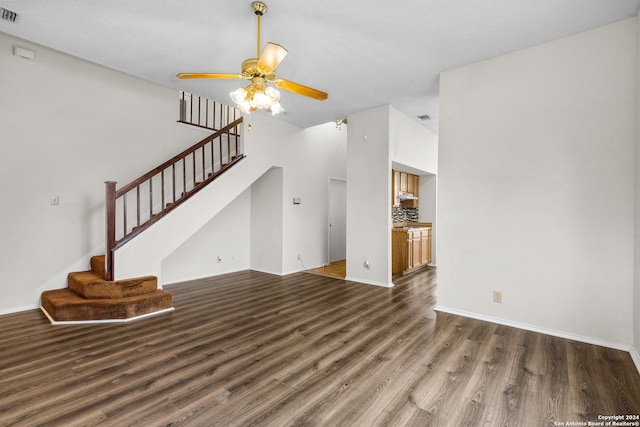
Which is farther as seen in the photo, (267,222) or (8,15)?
(267,222)

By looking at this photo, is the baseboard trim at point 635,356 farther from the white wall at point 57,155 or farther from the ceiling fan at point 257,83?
the white wall at point 57,155

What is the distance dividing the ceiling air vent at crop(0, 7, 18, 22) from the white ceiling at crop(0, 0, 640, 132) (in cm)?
5

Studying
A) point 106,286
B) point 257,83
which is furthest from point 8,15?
point 106,286

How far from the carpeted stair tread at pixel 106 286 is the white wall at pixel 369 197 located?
327cm

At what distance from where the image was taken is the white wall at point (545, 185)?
287cm

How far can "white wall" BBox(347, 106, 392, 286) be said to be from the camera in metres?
5.09

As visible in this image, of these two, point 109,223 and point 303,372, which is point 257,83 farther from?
point 109,223

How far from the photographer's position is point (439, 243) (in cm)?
396

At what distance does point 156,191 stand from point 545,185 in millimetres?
5367

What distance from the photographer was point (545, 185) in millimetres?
3236

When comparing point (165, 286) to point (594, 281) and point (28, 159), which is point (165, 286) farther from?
point (594, 281)

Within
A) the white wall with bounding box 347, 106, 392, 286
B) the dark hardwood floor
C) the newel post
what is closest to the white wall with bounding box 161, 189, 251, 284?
the newel post

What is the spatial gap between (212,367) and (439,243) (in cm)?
302

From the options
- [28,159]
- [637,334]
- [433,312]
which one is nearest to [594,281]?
[637,334]
